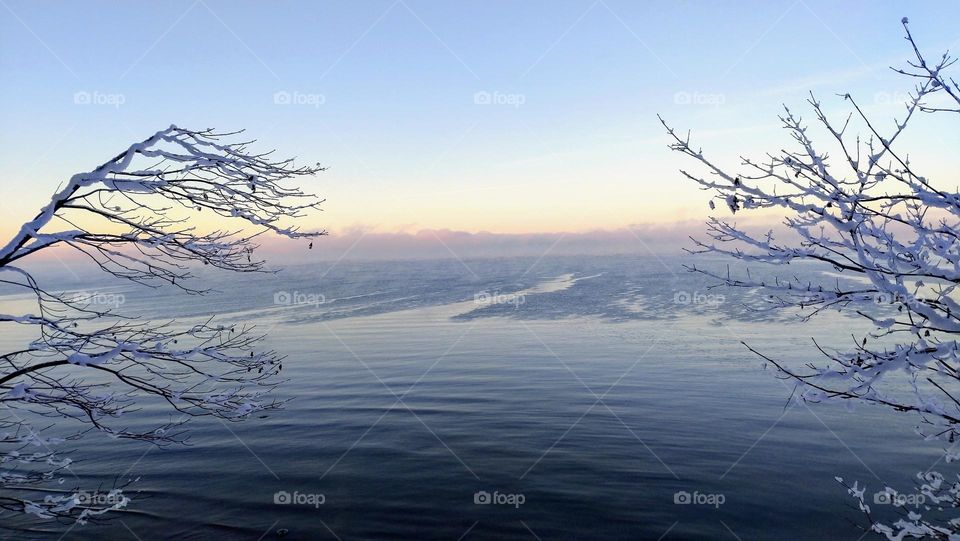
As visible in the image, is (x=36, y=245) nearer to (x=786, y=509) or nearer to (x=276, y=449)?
(x=276, y=449)

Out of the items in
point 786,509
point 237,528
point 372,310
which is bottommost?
point 786,509

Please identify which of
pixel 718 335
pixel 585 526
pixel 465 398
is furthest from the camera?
pixel 718 335

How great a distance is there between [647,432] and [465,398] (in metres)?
6.28

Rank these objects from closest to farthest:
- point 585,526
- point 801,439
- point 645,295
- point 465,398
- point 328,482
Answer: point 585,526
point 328,482
point 801,439
point 465,398
point 645,295

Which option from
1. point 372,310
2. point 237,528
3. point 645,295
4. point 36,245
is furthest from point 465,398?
point 645,295

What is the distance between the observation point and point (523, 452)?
14000 millimetres

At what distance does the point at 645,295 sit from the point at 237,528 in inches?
1669

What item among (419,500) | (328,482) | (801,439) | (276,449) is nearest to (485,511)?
(419,500)

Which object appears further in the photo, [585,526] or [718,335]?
[718,335]

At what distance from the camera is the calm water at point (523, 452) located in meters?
10.6

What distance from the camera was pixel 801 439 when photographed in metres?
14.5

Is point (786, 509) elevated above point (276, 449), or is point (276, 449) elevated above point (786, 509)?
point (276, 449)

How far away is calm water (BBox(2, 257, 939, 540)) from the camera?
10602 millimetres

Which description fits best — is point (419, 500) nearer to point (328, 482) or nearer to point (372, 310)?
point (328, 482)
